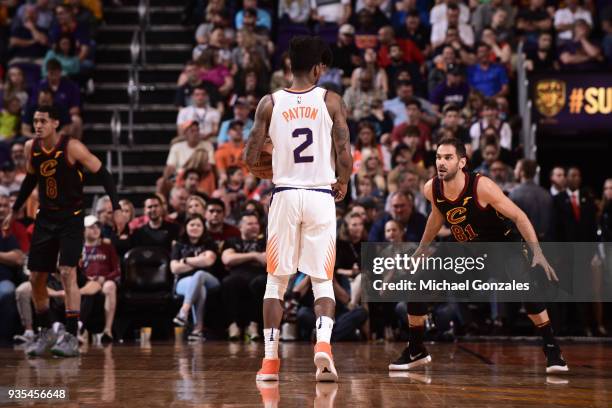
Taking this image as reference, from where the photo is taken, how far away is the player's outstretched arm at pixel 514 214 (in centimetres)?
756

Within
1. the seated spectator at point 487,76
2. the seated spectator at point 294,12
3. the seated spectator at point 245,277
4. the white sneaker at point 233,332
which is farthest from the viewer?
the seated spectator at point 294,12

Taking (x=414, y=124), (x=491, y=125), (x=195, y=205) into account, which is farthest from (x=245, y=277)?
(x=491, y=125)

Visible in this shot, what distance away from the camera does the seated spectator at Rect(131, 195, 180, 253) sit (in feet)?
40.7

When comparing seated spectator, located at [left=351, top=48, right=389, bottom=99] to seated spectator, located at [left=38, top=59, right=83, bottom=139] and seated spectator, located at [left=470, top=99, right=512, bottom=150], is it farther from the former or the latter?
seated spectator, located at [left=38, top=59, right=83, bottom=139]

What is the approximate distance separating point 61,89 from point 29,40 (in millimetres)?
2100

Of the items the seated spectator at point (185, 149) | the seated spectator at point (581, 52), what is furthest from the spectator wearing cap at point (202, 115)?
the seated spectator at point (581, 52)

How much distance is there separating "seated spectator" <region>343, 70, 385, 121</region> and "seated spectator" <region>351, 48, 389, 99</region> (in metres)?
0.04

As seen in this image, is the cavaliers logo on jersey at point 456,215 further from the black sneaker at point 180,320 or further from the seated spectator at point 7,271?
the seated spectator at point 7,271

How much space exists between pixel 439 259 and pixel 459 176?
3.70m

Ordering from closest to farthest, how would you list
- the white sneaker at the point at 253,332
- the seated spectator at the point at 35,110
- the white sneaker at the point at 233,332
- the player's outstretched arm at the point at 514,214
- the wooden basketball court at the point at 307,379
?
the wooden basketball court at the point at 307,379 < the player's outstretched arm at the point at 514,214 < the white sneaker at the point at 253,332 < the white sneaker at the point at 233,332 < the seated spectator at the point at 35,110

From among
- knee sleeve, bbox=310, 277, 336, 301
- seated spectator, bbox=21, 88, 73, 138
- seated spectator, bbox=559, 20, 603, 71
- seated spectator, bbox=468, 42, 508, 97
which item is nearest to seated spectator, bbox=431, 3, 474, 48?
seated spectator, bbox=468, 42, 508, 97

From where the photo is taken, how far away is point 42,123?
9242mm

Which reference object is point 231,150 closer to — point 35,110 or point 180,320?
point 35,110

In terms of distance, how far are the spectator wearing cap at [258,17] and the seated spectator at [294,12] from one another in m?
0.23
